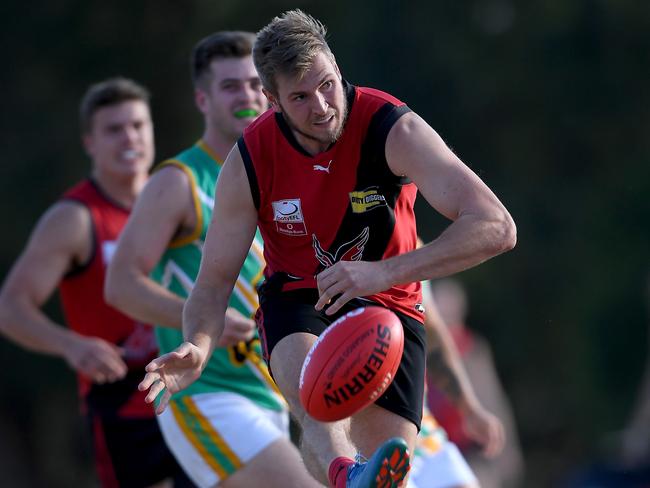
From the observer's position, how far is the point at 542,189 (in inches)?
702

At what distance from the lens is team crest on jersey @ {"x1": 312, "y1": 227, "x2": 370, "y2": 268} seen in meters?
5.21

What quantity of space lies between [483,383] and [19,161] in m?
6.73

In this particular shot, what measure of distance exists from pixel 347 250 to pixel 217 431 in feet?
4.90

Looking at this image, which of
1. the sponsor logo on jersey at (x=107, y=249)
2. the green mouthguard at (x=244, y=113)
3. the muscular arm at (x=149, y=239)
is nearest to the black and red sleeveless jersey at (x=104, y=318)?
the sponsor logo on jersey at (x=107, y=249)

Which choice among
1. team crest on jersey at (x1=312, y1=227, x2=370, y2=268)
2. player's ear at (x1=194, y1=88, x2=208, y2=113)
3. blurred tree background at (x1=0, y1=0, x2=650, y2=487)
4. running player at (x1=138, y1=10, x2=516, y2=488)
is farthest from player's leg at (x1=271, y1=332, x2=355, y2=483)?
blurred tree background at (x1=0, y1=0, x2=650, y2=487)

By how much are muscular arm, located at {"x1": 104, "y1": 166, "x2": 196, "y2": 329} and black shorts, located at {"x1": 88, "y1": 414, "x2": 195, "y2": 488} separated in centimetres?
124

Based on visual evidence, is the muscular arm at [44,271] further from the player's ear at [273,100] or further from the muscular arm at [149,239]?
the player's ear at [273,100]

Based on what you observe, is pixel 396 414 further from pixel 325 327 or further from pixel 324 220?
pixel 324 220

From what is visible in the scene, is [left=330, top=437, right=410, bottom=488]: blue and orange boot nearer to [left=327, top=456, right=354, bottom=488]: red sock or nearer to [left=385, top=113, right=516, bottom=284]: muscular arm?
[left=327, top=456, right=354, bottom=488]: red sock

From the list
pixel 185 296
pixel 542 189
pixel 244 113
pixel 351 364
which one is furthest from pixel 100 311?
pixel 542 189

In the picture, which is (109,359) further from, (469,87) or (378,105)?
(469,87)

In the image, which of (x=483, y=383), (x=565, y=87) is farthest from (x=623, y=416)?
(x=483, y=383)

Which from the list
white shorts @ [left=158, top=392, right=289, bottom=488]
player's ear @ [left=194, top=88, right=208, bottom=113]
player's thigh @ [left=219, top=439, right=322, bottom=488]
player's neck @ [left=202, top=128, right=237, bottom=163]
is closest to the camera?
player's thigh @ [left=219, top=439, right=322, bottom=488]

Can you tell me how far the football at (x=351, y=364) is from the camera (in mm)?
4719
